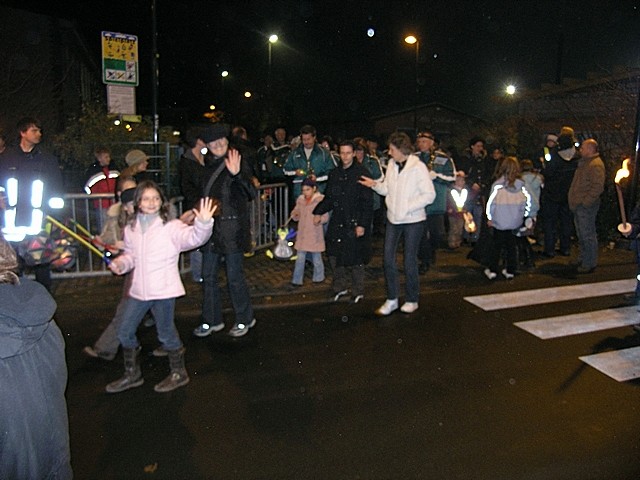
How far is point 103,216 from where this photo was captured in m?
8.61

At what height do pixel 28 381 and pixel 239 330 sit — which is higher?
pixel 28 381

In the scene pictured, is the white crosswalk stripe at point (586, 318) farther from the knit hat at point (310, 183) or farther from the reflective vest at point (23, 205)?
the reflective vest at point (23, 205)

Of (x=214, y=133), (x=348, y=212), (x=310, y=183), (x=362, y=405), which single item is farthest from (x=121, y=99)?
(x=362, y=405)

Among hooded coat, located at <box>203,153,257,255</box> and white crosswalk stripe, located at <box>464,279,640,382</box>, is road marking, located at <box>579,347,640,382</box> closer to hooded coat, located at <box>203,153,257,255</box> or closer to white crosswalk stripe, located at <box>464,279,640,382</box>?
white crosswalk stripe, located at <box>464,279,640,382</box>

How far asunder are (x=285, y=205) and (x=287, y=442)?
6.79m

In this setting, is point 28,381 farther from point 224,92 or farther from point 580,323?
point 224,92

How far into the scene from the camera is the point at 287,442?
4.46 meters

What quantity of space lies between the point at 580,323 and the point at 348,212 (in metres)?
2.93

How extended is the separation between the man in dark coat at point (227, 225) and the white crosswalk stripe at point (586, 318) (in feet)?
10.3

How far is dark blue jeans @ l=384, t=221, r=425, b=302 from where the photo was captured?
289 inches

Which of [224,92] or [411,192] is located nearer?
[411,192]

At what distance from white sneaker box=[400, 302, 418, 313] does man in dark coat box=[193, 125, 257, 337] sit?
1.96 metres

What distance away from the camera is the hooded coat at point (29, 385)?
2.43 m

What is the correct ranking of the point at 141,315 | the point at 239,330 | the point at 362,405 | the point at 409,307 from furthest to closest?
the point at 409,307
the point at 239,330
the point at 141,315
the point at 362,405
